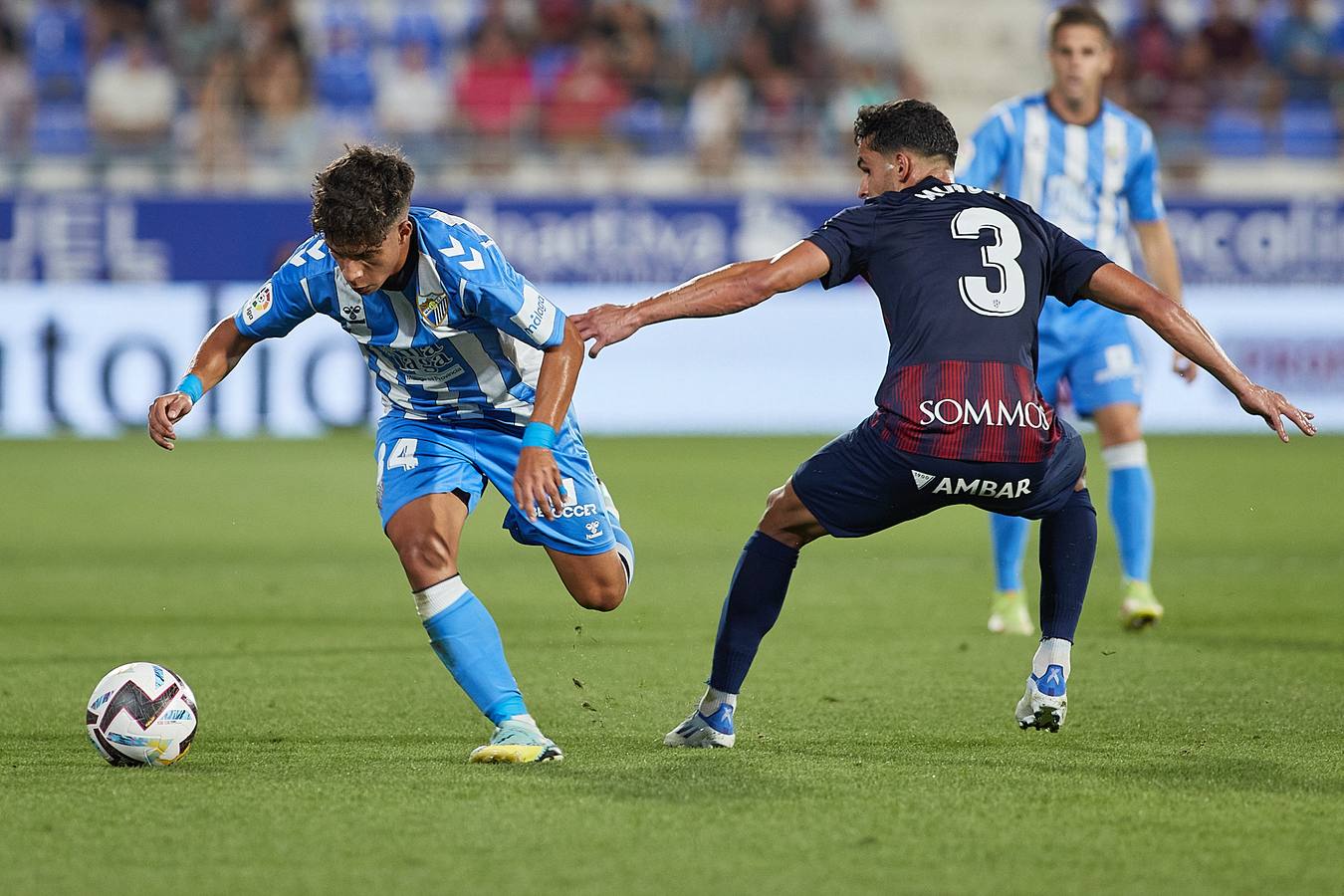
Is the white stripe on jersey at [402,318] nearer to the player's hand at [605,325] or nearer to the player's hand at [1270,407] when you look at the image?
the player's hand at [605,325]

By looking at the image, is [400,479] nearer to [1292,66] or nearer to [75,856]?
[75,856]

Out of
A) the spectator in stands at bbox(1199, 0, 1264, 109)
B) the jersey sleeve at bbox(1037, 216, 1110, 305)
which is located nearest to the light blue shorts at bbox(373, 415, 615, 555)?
the jersey sleeve at bbox(1037, 216, 1110, 305)

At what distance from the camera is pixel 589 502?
5.63 meters

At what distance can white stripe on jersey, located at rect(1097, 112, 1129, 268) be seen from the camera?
7832mm

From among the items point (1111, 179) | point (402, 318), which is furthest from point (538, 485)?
point (1111, 179)

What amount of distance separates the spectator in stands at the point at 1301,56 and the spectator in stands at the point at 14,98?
11.9 m

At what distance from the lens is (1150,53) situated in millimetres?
19422

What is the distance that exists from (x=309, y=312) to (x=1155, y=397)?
1200 centimetres

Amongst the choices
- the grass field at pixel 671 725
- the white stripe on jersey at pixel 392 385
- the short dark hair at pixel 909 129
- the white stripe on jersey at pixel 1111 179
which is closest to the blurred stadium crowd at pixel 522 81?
the grass field at pixel 671 725

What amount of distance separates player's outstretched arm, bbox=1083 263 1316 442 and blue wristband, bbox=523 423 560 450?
4.99 ft

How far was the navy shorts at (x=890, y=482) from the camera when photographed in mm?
5059

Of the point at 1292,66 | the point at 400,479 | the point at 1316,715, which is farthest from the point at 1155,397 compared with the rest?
the point at 400,479

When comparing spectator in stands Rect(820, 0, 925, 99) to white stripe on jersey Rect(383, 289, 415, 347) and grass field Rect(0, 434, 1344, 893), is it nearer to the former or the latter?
grass field Rect(0, 434, 1344, 893)

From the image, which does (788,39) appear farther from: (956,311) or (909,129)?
(956,311)
